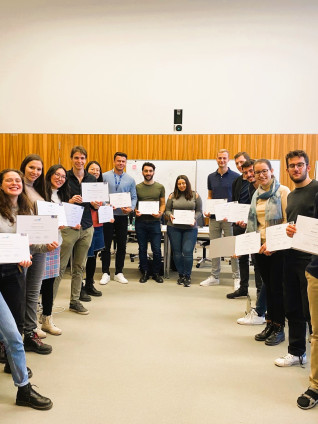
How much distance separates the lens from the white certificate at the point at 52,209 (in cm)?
305

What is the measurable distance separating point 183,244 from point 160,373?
8.91ft

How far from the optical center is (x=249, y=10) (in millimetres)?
7469

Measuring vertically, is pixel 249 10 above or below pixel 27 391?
above

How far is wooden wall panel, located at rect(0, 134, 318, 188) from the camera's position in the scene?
24.8 feet

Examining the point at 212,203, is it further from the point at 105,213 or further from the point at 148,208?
the point at 105,213

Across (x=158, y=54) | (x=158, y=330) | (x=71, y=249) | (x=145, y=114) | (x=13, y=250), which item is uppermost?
(x=158, y=54)

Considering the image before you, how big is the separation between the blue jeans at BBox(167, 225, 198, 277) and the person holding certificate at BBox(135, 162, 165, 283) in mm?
253

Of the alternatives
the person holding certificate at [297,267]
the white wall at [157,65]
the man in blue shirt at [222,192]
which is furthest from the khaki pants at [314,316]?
the white wall at [157,65]

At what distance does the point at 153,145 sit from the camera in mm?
8047

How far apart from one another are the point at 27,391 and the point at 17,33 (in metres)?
8.06

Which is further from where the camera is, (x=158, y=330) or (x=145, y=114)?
(x=145, y=114)

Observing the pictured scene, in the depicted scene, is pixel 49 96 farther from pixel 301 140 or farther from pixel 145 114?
pixel 301 140

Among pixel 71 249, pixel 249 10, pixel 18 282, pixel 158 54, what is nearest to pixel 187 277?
pixel 71 249

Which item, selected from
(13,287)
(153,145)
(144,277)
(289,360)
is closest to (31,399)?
(13,287)
